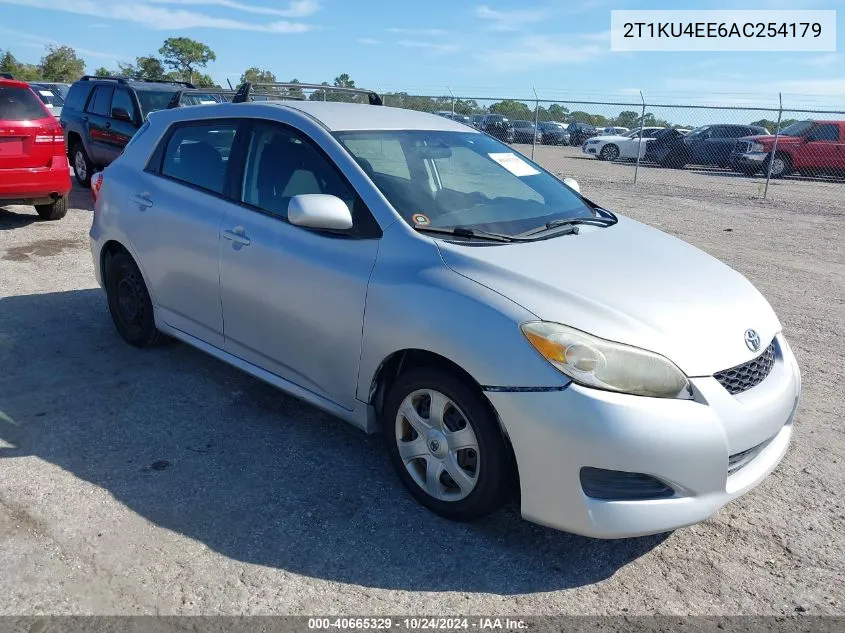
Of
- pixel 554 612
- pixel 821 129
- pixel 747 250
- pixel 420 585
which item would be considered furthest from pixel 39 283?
pixel 821 129

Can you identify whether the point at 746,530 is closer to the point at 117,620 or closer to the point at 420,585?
the point at 420,585

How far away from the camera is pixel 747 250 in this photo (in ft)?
31.4

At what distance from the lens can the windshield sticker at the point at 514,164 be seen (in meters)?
4.26

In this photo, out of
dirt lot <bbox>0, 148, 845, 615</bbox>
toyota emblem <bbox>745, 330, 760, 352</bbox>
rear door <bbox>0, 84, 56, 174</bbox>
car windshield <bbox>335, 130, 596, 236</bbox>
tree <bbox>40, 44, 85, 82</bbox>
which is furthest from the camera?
tree <bbox>40, 44, 85, 82</bbox>

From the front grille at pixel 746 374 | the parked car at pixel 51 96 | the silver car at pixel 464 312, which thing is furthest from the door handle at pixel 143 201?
the parked car at pixel 51 96

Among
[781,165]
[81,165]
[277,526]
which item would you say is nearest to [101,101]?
[81,165]

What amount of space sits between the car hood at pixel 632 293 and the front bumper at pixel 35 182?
7.04 metres

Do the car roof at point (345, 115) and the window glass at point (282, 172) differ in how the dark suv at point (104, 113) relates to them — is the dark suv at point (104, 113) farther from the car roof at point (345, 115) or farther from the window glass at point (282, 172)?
the window glass at point (282, 172)

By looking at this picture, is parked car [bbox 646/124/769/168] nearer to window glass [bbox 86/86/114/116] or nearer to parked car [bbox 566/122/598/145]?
parked car [bbox 566/122/598/145]

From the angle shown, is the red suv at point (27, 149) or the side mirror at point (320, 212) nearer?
the side mirror at point (320, 212)

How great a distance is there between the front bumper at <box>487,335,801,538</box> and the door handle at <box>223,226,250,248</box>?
1789mm

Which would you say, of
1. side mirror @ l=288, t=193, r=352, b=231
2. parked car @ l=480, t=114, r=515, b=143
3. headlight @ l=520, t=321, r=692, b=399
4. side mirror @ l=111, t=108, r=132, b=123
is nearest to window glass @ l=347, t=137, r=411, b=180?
side mirror @ l=288, t=193, r=352, b=231

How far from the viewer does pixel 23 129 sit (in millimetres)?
8242

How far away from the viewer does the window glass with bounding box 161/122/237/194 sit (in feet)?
13.8
